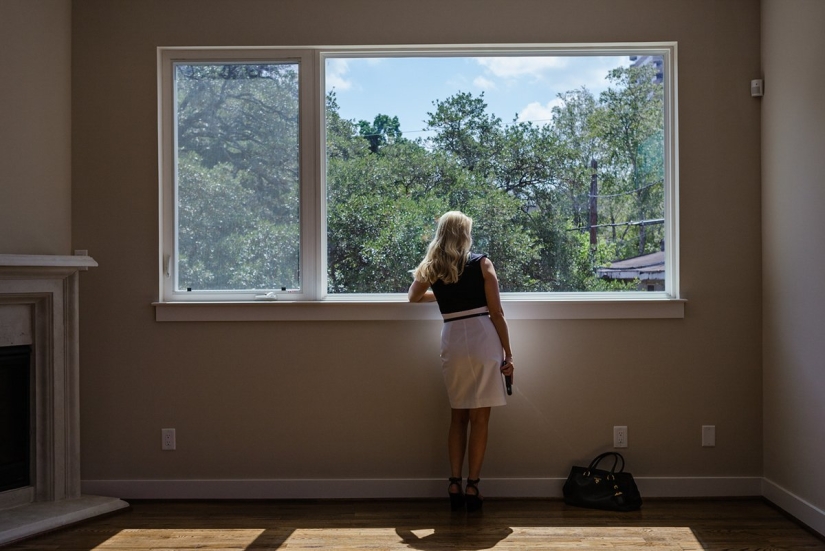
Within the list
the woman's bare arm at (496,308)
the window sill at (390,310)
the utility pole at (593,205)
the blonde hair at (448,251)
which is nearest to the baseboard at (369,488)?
the woman's bare arm at (496,308)

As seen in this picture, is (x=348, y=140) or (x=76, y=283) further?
(x=348, y=140)

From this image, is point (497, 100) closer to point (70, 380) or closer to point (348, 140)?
point (348, 140)

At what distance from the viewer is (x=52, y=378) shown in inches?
141

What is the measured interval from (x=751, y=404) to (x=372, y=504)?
2036 millimetres

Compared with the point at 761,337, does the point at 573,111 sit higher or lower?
higher

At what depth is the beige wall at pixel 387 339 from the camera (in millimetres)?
3734

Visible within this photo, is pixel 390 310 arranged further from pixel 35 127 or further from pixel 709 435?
pixel 35 127

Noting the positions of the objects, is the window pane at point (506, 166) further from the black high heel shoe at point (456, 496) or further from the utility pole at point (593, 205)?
the black high heel shoe at point (456, 496)

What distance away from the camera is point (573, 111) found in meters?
3.86

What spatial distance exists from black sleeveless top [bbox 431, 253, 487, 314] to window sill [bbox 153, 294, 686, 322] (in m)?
0.26

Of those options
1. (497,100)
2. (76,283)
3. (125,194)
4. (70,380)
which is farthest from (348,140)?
(70,380)

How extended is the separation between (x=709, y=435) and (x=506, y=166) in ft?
5.79

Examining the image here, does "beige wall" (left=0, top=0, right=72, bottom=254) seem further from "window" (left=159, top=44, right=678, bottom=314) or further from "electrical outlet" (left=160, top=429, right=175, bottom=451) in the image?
"electrical outlet" (left=160, top=429, right=175, bottom=451)

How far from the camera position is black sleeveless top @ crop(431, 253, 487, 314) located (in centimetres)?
346
